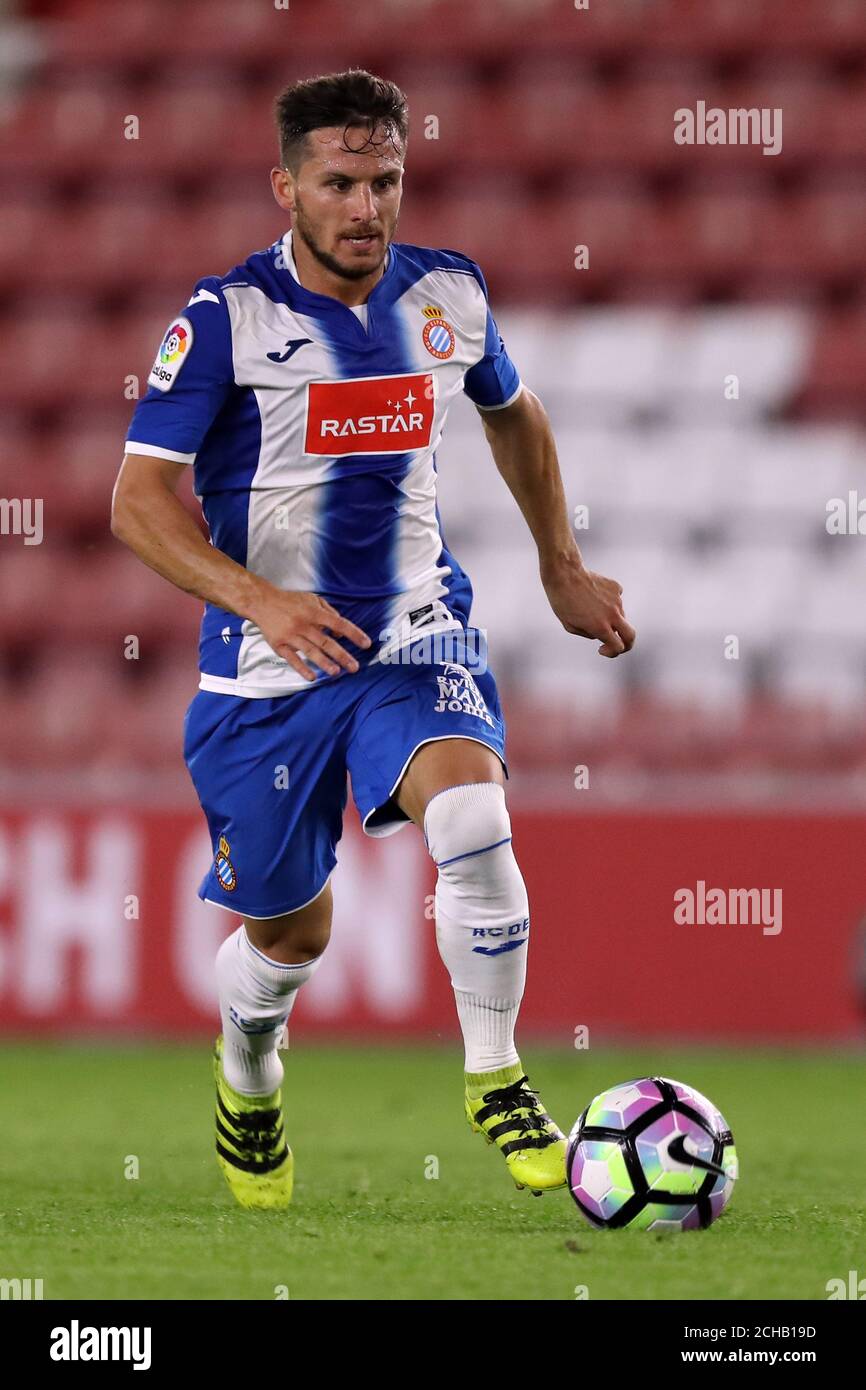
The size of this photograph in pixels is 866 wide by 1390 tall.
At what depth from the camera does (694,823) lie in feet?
→ 28.7

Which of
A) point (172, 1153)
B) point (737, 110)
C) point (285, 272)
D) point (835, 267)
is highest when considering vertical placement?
point (737, 110)

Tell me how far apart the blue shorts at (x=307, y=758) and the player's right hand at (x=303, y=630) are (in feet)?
0.95

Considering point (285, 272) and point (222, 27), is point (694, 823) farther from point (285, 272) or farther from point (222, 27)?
point (222, 27)

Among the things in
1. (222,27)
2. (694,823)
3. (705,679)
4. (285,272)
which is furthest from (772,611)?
(285,272)

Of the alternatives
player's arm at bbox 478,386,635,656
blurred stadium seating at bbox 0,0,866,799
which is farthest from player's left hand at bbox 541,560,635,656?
blurred stadium seating at bbox 0,0,866,799

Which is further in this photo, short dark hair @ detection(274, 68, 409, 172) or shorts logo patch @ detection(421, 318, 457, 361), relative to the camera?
shorts logo patch @ detection(421, 318, 457, 361)

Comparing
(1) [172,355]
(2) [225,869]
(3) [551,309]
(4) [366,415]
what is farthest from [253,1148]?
(3) [551,309]

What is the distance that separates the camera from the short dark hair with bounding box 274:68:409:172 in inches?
174

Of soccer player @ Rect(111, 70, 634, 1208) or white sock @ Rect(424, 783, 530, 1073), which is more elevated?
soccer player @ Rect(111, 70, 634, 1208)

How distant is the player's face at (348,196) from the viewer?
4.40 m

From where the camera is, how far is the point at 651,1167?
13.4 feet

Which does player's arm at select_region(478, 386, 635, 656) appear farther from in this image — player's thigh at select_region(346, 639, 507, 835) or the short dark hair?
the short dark hair

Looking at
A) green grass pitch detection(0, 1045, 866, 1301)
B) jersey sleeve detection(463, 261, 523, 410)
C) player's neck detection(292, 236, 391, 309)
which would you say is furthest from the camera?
jersey sleeve detection(463, 261, 523, 410)

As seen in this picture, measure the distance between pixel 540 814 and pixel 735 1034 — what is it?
1.21 meters
